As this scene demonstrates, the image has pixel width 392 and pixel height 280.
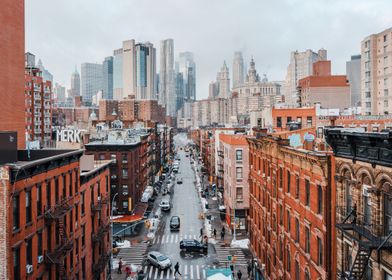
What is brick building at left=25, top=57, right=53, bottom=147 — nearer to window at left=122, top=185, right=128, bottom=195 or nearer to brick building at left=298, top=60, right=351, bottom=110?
window at left=122, top=185, right=128, bottom=195

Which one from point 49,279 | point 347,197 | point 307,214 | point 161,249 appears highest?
point 347,197

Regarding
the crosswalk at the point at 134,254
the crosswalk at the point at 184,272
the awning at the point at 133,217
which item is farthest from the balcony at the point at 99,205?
the awning at the point at 133,217

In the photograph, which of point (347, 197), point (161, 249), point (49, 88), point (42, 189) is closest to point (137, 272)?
point (161, 249)

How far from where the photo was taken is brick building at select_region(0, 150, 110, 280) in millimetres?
22541

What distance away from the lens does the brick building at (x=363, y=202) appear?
59.6 feet

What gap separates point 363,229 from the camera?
1931cm

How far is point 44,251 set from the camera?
27250 mm

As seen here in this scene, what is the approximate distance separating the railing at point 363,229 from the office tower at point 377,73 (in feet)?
327

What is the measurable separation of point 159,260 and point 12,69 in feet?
132

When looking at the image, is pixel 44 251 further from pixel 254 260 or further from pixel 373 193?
pixel 254 260

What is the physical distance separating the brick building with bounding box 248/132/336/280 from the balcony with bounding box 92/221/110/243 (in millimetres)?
16437

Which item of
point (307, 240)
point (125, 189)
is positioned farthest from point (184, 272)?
point (125, 189)

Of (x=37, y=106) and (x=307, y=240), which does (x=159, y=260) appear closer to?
(x=307, y=240)

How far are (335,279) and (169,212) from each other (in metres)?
64.2
